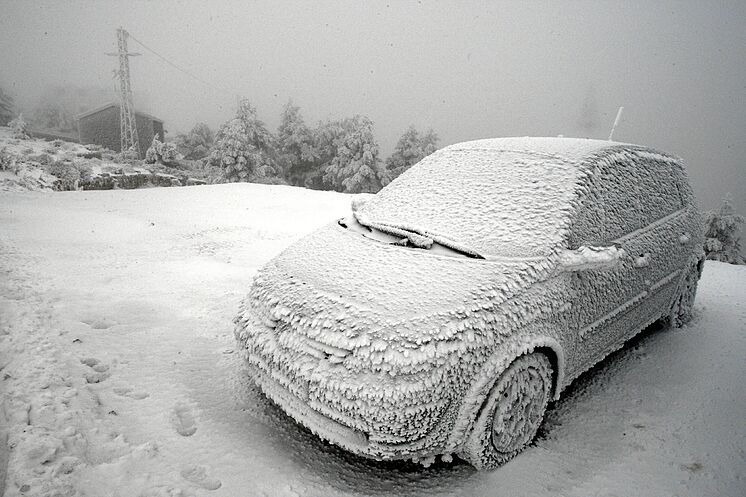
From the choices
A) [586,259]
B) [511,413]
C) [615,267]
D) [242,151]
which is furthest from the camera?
[242,151]

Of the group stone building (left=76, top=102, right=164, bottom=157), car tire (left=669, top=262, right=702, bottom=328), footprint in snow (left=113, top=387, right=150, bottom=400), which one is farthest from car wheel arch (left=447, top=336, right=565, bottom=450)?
stone building (left=76, top=102, right=164, bottom=157)

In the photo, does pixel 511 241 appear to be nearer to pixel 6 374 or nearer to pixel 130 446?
pixel 130 446

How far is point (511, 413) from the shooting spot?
213 centimetres

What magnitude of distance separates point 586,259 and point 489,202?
2.30ft

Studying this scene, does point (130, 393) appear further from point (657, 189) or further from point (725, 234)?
point (725, 234)

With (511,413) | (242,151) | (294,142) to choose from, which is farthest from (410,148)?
(511,413)

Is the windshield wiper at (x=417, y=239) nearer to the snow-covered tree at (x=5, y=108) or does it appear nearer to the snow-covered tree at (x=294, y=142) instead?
the snow-covered tree at (x=294, y=142)

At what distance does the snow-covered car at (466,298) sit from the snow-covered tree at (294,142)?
36.9 meters

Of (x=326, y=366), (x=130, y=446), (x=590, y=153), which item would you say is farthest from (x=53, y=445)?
(x=590, y=153)

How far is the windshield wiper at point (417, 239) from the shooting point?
2.41 m

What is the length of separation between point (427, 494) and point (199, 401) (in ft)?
5.11

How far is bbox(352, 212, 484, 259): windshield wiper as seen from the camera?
7.89 ft

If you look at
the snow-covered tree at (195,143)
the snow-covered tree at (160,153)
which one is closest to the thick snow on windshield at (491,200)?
the snow-covered tree at (160,153)

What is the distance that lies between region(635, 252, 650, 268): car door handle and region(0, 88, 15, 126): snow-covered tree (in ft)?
169
